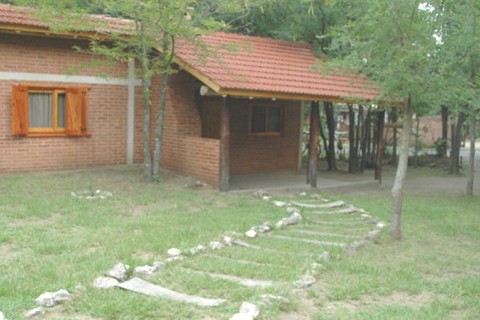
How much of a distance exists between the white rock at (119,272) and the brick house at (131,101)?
593 centimetres

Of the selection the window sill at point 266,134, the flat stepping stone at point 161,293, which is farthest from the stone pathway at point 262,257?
the window sill at point 266,134

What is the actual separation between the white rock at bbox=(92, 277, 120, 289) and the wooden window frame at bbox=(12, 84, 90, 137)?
26.2 ft

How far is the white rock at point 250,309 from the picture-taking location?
14.7 feet

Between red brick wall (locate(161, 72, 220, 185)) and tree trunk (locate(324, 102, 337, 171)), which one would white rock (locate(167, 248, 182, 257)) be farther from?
tree trunk (locate(324, 102, 337, 171))

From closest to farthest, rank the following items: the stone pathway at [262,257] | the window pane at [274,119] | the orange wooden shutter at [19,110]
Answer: the stone pathway at [262,257]
the orange wooden shutter at [19,110]
the window pane at [274,119]

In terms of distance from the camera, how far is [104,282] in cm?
526

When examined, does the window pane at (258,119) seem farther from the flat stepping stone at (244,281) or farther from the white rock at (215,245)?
the flat stepping stone at (244,281)

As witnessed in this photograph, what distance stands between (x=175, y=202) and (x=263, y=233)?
286 centimetres

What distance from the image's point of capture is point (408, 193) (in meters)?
14.0

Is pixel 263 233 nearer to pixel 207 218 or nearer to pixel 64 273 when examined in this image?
pixel 207 218

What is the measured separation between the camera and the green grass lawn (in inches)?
192

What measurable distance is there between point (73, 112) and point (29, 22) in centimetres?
223

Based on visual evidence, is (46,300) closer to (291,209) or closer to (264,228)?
(264,228)

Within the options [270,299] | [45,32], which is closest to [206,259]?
[270,299]
